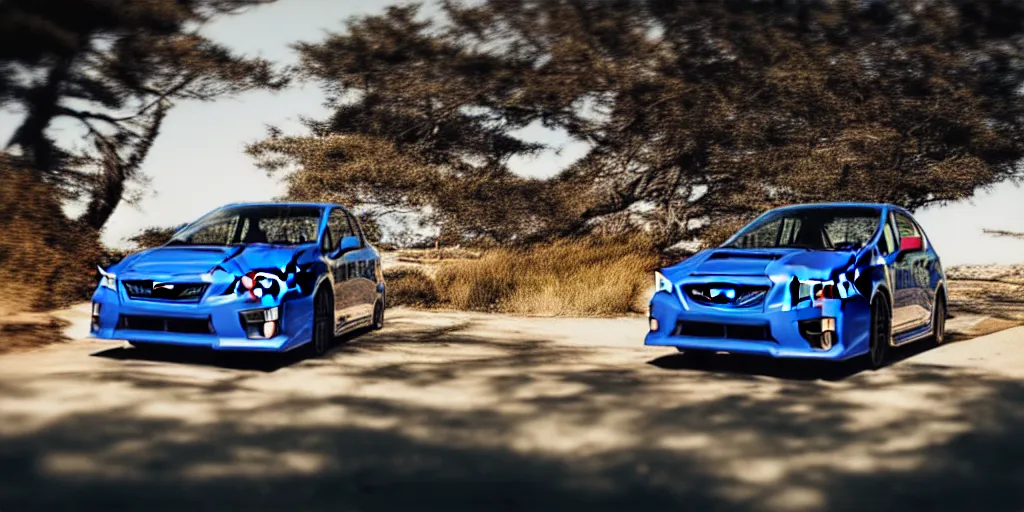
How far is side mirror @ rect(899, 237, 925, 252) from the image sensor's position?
10.2 metres

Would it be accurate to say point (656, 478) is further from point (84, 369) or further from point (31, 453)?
point (84, 369)

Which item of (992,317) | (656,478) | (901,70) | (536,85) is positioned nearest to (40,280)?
(656,478)

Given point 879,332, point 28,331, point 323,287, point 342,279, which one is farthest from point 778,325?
point 28,331

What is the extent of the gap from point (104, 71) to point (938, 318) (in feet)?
53.6

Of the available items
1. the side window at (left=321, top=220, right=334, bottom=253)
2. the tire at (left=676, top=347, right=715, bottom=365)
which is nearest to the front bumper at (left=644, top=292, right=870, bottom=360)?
the tire at (left=676, top=347, right=715, bottom=365)

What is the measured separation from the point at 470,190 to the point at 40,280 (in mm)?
10509

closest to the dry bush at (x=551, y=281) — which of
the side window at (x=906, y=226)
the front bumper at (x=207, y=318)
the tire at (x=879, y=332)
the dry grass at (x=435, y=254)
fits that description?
the dry grass at (x=435, y=254)

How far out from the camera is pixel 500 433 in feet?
21.8

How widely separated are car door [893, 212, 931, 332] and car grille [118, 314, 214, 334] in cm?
646

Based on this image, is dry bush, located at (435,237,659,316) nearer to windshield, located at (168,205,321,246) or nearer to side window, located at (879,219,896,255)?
windshield, located at (168,205,321,246)

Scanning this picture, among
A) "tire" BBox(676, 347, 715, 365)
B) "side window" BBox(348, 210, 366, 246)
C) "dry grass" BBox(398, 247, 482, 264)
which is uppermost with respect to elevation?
"side window" BBox(348, 210, 366, 246)

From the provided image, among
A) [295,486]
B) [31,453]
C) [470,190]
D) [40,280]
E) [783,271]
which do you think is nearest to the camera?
[295,486]

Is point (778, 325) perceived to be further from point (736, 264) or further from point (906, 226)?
point (906, 226)

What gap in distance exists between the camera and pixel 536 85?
A: 23516 millimetres
